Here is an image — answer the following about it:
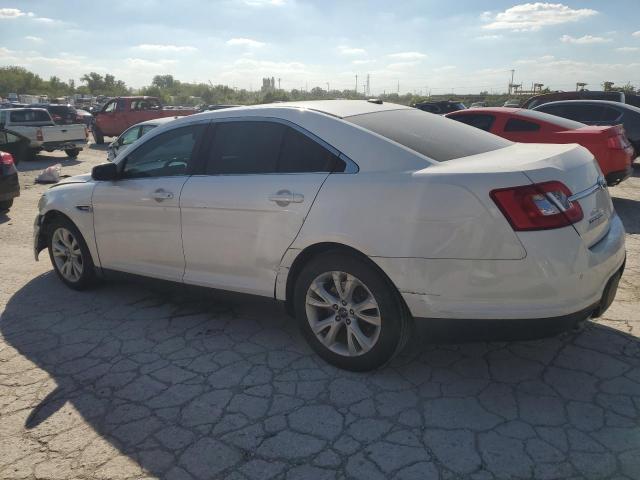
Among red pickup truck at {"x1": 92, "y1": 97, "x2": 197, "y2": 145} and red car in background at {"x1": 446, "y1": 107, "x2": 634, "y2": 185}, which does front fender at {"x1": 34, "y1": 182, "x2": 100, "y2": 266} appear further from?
red pickup truck at {"x1": 92, "y1": 97, "x2": 197, "y2": 145}

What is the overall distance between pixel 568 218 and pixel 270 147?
1885 millimetres

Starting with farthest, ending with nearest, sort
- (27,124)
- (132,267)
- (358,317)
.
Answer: (27,124) → (132,267) → (358,317)

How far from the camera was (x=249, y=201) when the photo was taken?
3387 millimetres

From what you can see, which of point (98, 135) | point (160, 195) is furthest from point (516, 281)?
point (98, 135)

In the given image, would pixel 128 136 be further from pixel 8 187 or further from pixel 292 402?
pixel 292 402

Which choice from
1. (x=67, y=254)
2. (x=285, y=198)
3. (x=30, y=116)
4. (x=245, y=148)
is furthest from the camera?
(x=30, y=116)

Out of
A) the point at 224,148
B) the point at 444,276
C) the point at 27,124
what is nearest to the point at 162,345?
the point at 224,148

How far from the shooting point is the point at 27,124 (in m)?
17.0

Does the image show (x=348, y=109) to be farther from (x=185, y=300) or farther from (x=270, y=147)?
(x=185, y=300)

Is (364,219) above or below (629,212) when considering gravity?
above

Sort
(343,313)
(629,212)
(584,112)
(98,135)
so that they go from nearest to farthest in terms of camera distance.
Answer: (343,313) < (629,212) < (584,112) < (98,135)

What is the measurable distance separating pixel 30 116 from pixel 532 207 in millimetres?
18685

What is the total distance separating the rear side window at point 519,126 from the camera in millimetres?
8000

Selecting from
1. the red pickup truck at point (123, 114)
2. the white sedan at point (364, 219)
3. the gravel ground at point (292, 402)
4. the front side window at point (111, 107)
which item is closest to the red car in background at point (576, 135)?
the gravel ground at point (292, 402)
